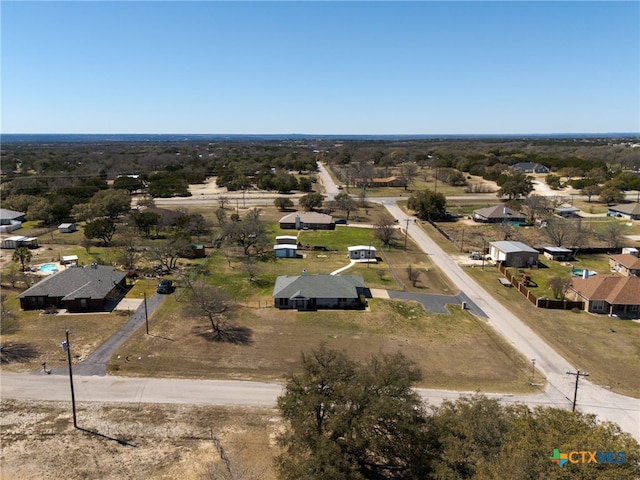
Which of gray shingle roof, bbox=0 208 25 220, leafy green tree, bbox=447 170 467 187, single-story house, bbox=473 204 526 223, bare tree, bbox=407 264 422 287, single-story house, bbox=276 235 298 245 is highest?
leafy green tree, bbox=447 170 467 187

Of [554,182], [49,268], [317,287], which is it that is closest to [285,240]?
[317,287]

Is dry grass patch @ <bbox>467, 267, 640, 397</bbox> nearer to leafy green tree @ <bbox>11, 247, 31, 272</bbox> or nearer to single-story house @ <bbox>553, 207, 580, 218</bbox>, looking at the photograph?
single-story house @ <bbox>553, 207, 580, 218</bbox>

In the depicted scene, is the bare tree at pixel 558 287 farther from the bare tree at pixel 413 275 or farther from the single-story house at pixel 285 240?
the single-story house at pixel 285 240

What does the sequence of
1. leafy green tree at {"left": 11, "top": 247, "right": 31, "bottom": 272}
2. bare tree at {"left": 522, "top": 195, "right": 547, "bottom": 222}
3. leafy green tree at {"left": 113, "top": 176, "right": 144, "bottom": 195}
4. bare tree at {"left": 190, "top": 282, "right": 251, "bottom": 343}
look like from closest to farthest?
bare tree at {"left": 190, "top": 282, "right": 251, "bottom": 343}, leafy green tree at {"left": 11, "top": 247, "right": 31, "bottom": 272}, bare tree at {"left": 522, "top": 195, "right": 547, "bottom": 222}, leafy green tree at {"left": 113, "top": 176, "right": 144, "bottom": 195}

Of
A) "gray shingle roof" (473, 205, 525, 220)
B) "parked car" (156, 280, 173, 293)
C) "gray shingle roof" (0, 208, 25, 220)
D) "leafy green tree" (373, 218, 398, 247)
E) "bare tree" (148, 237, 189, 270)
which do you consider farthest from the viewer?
"gray shingle roof" (473, 205, 525, 220)

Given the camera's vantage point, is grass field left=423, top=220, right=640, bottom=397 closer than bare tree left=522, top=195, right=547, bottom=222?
Yes

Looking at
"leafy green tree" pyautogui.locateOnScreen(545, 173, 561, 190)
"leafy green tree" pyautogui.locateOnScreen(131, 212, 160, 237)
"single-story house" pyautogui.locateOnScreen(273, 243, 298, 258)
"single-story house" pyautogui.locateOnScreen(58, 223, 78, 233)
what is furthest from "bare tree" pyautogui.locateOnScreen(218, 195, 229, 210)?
"leafy green tree" pyautogui.locateOnScreen(545, 173, 561, 190)

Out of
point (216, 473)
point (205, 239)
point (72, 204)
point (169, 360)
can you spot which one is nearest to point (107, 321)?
point (169, 360)
